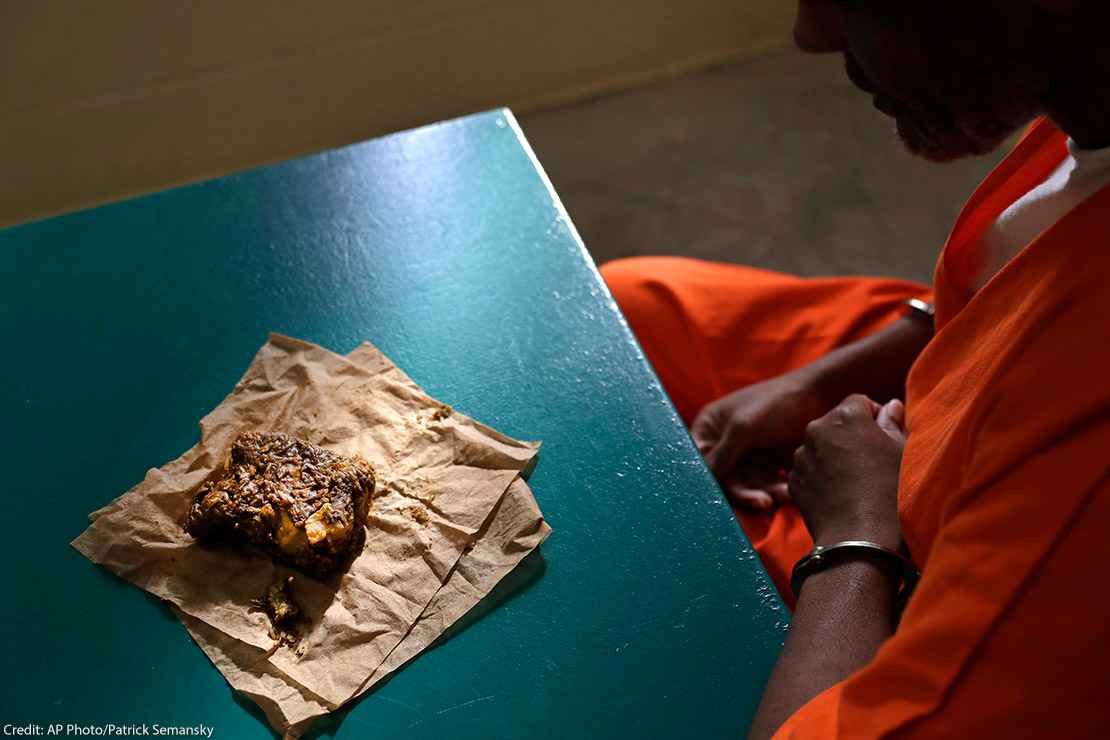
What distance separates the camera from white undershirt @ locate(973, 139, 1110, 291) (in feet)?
2.81

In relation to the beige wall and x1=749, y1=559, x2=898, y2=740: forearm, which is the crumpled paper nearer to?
x1=749, y1=559, x2=898, y2=740: forearm

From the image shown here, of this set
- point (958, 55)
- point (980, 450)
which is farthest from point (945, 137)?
point (980, 450)

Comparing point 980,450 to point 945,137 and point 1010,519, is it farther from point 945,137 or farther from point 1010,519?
point 945,137

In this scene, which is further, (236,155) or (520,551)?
(236,155)

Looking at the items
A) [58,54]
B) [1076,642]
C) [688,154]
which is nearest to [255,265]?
[1076,642]

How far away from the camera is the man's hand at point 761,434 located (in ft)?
4.26

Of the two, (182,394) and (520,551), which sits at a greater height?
(182,394)

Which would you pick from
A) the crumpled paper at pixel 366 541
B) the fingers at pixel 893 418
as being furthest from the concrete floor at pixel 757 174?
the crumpled paper at pixel 366 541

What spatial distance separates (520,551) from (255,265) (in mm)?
514

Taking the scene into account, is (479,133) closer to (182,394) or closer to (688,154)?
(182,394)

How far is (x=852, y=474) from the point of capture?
3.42ft

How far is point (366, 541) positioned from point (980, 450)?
21.6 inches

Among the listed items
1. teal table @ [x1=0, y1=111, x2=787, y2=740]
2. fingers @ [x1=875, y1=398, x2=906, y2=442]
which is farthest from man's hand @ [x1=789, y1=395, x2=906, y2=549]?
teal table @ [x1=0, y1=111, x2=787, y2=740]

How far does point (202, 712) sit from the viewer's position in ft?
2.88
